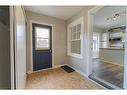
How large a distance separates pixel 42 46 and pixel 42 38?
342 mm

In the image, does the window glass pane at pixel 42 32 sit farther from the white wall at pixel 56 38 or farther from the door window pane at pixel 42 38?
the white wall at pixel 56 38

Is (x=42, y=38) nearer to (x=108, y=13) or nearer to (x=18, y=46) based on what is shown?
(x=18, y=46)

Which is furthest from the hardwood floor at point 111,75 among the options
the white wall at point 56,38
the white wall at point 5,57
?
the white wall at point 5,57

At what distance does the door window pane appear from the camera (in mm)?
3357

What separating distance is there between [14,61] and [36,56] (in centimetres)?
252

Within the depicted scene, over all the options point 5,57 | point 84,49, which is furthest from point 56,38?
point 5,57

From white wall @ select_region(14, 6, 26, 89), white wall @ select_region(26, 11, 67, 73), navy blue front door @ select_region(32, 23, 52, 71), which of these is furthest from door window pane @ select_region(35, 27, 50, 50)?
white wall @ select_region(14, 6, 26, 89)

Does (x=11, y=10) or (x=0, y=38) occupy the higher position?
(x=11, y=10)

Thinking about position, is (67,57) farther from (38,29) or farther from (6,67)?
(6,67)

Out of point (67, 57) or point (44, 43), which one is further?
point (67, 57)

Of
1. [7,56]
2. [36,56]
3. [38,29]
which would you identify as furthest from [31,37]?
[7,56]

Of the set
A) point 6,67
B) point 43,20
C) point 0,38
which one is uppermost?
point 43,20

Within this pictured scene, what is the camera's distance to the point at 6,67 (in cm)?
92

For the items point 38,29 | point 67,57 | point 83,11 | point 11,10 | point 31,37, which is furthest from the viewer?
point 67,57
